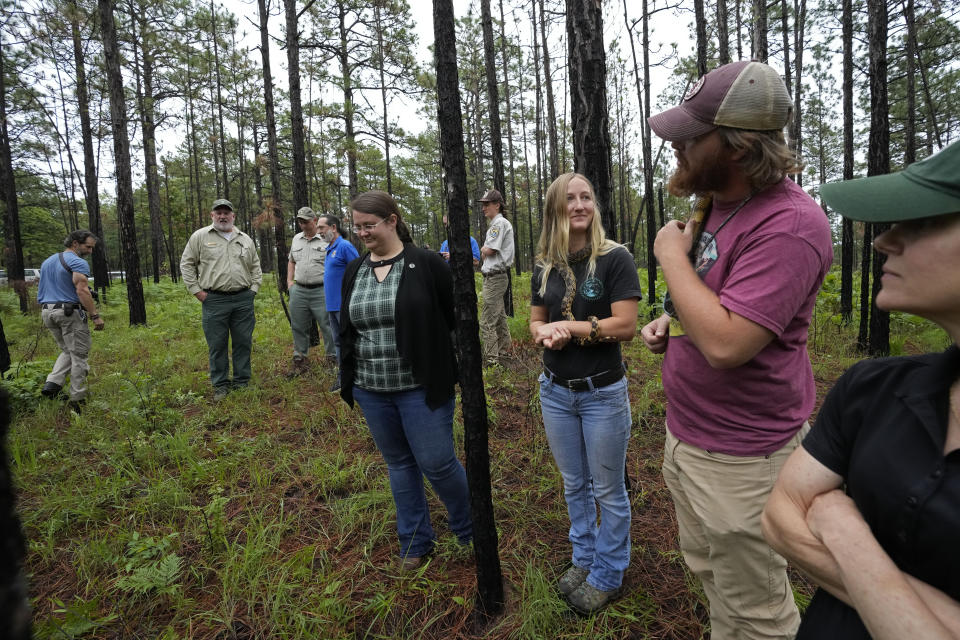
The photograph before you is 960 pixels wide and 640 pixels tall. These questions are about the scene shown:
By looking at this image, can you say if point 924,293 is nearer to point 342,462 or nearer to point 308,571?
point 308,571

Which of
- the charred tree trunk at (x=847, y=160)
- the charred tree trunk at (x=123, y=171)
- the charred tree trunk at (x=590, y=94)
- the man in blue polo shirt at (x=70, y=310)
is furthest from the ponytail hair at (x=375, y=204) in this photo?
the charred tree trunk at (x=123, y=171)

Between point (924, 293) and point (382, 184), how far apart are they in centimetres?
2968

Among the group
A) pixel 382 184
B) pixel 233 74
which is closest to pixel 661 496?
pixel 233 74

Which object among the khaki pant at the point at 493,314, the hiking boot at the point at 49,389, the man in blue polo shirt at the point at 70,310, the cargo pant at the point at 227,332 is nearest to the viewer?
the man in blue polo shirt at the point at 70,310

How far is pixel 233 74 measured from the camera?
56.7 feet

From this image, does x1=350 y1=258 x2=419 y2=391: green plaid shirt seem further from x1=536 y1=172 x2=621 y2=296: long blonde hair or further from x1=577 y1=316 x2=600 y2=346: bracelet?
x1=577 y1=316 x2=600 y2=346: bracelet

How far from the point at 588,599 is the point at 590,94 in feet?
9.99

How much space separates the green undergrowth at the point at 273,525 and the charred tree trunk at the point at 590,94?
2.25 meters

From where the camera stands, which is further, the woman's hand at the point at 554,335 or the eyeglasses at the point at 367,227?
the eyeglasses at the point at 367,227

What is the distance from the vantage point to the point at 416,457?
2.53 metres

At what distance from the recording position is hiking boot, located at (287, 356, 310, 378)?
6.35 metres

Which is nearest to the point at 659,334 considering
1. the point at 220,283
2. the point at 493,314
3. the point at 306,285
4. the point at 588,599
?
the point at 588,599

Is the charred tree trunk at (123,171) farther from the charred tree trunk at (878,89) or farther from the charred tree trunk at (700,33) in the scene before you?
the charred tree trunk at (878,89)

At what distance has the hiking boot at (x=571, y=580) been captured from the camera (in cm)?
235
